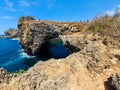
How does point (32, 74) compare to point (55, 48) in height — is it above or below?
above

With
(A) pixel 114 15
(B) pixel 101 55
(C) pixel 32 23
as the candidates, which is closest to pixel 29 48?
(C) pixel 32 23

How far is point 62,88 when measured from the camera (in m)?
8.50

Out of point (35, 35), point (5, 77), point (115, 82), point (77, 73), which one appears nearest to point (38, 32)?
point (35, 35)

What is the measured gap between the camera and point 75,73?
9.67m

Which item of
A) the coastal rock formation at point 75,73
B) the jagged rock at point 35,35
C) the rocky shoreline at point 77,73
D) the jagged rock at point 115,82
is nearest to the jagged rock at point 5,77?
the rocky shoreline at point 77,73

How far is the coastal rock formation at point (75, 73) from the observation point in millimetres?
8805

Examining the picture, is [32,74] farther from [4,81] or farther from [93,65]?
[93,65]

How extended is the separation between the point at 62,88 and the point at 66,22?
52221mm

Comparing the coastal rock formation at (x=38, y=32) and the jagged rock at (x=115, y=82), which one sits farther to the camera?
the coastal rock formation at (x=38, y=32)

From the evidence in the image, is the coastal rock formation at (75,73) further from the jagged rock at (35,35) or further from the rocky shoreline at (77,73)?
the jagged rock at (35,35)

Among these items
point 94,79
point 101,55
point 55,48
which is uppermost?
point 101,55

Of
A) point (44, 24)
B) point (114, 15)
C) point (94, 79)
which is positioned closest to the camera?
point (94, 79)

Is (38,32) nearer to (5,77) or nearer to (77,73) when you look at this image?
(5,77)

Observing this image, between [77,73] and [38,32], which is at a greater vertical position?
[77,73]
